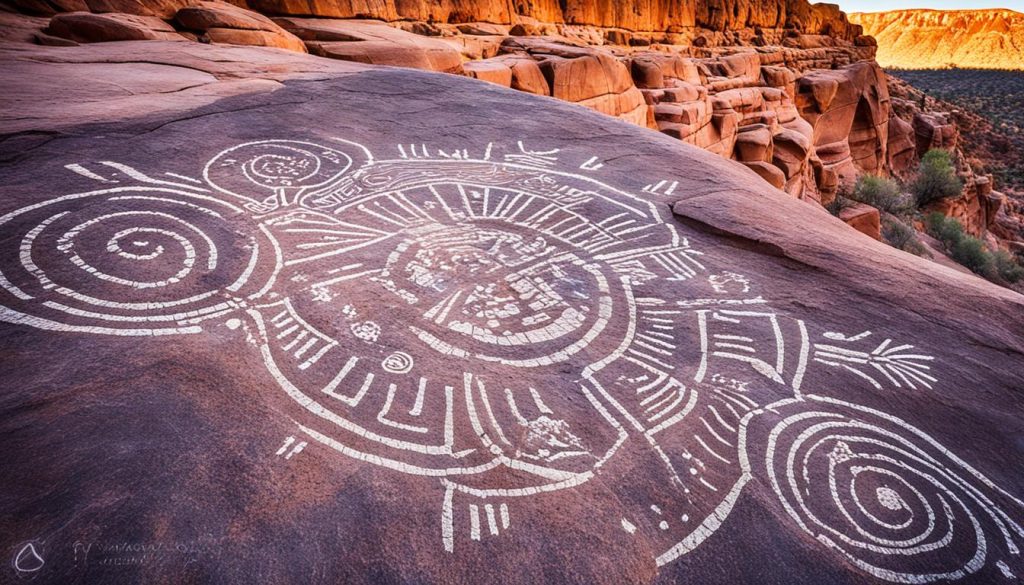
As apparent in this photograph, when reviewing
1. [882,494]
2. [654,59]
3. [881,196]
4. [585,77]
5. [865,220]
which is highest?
[654,59]

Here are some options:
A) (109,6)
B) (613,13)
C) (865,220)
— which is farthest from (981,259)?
(109,6)

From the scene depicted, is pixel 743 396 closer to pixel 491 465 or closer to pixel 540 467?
pixel 540 467

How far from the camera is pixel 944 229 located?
17.3 metres

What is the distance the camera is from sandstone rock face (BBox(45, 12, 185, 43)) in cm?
640

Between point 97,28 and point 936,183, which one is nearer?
point 97,28

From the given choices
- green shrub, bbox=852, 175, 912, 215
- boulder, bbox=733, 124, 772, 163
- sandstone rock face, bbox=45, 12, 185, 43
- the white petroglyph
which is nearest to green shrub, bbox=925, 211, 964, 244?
green shrub, bbox=852, 175, 912, 215

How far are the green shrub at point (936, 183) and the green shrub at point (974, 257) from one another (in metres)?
6.34

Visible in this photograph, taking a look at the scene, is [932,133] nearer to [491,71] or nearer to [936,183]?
[936,183]

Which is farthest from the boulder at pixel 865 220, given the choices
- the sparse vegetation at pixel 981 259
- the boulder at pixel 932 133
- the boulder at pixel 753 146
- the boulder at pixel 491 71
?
the boulder at pixel 932 133

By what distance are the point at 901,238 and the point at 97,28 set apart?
18919mm

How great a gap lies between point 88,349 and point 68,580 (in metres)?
0.93

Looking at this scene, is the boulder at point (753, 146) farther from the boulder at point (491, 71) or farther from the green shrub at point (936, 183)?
the green shrub at point (936, 183)

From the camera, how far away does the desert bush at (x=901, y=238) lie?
13.6m

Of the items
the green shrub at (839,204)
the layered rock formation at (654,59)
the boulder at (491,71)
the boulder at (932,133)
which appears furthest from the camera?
the boulder at (932,133)
